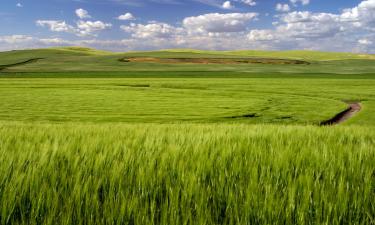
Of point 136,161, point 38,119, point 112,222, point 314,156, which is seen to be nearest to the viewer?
point 112,222

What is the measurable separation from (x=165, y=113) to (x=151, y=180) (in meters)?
23.7

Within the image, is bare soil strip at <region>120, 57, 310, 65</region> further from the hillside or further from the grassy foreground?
the grassy foreground

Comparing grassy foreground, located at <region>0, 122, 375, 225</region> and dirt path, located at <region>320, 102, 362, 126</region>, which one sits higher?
grassy foreground, located at <region>0, 122, 375, 225</region>

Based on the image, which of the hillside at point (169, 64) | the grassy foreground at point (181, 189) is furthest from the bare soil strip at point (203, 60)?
the grassy foreground at point (181, 189)

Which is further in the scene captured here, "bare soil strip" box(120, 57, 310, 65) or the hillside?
"bare soil strip" box(120, 57, 310, 65)

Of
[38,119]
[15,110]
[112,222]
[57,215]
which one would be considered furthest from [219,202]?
[15,110]

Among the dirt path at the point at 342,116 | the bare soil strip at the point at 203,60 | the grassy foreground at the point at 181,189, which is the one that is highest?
the grassy foreground at the point at 181,189

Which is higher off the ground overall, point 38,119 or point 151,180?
point 151,180

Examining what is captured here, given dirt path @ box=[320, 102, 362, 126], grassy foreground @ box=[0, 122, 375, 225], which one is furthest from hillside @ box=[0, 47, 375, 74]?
grassy foreground @ box=[0, 122, 375, 225]

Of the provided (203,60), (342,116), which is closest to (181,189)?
(342,116)

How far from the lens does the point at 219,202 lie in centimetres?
227

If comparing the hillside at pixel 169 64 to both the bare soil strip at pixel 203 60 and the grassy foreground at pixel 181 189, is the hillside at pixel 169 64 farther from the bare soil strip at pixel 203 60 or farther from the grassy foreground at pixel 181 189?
the grassy foreground at pixel 181 189

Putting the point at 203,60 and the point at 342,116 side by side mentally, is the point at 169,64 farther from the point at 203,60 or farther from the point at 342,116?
the point at 342,116

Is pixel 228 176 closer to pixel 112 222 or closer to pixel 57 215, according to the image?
pixel 112 222
